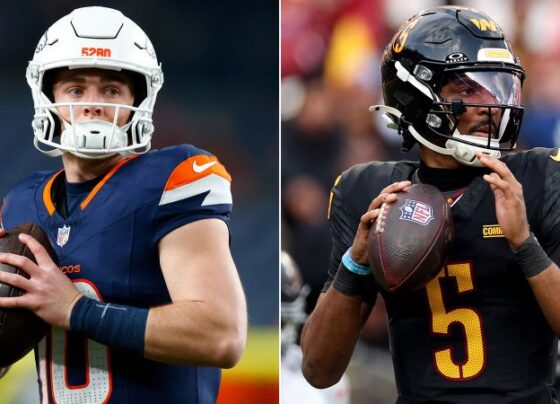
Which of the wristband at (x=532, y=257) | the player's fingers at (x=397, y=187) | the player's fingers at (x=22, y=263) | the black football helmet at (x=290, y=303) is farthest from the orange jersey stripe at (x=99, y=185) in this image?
the black football helmet at (x=290, y=303)

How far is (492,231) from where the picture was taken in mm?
2025

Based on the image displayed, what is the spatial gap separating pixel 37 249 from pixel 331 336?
63 cm

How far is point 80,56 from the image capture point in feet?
7.18

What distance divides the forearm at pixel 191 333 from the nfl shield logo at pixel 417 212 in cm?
39

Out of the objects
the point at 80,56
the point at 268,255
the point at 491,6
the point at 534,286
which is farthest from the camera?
the point at 491,6

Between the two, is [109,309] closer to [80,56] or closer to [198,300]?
[198,300]

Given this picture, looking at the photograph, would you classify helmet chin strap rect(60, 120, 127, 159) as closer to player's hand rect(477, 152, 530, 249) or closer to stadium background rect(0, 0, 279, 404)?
player's hand rect(477, 152, 530, 249)

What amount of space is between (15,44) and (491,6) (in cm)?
227

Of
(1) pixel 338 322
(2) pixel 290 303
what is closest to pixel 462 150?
(1) pixel 338 322

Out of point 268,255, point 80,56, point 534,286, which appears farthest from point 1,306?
point 268,255

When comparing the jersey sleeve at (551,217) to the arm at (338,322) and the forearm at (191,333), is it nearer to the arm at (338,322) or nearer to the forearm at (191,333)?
the arm at (338,322)

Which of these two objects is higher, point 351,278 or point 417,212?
point 417,212

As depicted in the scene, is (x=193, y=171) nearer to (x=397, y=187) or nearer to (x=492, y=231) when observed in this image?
(x=397, y=187)

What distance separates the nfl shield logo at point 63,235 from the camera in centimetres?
214
